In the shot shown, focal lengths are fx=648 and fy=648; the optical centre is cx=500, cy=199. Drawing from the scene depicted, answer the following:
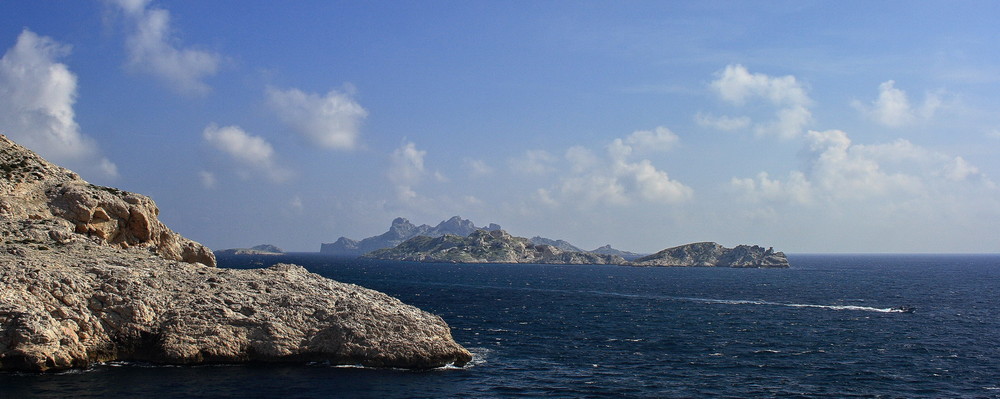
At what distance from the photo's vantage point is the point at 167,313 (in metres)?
48.8

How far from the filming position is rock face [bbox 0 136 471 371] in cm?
4469

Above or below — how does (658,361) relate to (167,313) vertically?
below

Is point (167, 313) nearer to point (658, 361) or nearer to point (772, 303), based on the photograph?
point (658, 361)

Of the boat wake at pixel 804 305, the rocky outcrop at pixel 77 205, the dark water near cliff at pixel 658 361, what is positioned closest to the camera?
the dark water near cliff at pixel 658 361

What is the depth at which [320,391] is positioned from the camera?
42.1 metres

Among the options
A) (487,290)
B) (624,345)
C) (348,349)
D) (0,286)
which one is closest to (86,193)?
(0,286)

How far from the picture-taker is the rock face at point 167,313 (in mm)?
44688

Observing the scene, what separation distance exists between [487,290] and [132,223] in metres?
80.7

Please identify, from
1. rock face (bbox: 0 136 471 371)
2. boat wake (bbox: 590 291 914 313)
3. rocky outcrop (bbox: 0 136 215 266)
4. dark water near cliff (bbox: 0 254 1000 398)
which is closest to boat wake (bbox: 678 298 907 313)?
boat wake (bbox: 590 291 914 313)

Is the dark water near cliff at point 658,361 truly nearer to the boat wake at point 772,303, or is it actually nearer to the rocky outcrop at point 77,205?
the boat wake at point 772,303

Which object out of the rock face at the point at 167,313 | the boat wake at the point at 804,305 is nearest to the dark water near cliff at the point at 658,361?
the boat wake at the point at 804,305

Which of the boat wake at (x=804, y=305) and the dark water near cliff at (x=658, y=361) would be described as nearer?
the dark water near cliff at (x=658, y=361)

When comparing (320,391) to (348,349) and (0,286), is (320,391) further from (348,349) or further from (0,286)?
(0,286)

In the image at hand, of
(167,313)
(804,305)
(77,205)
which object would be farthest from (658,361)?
(804,305)
